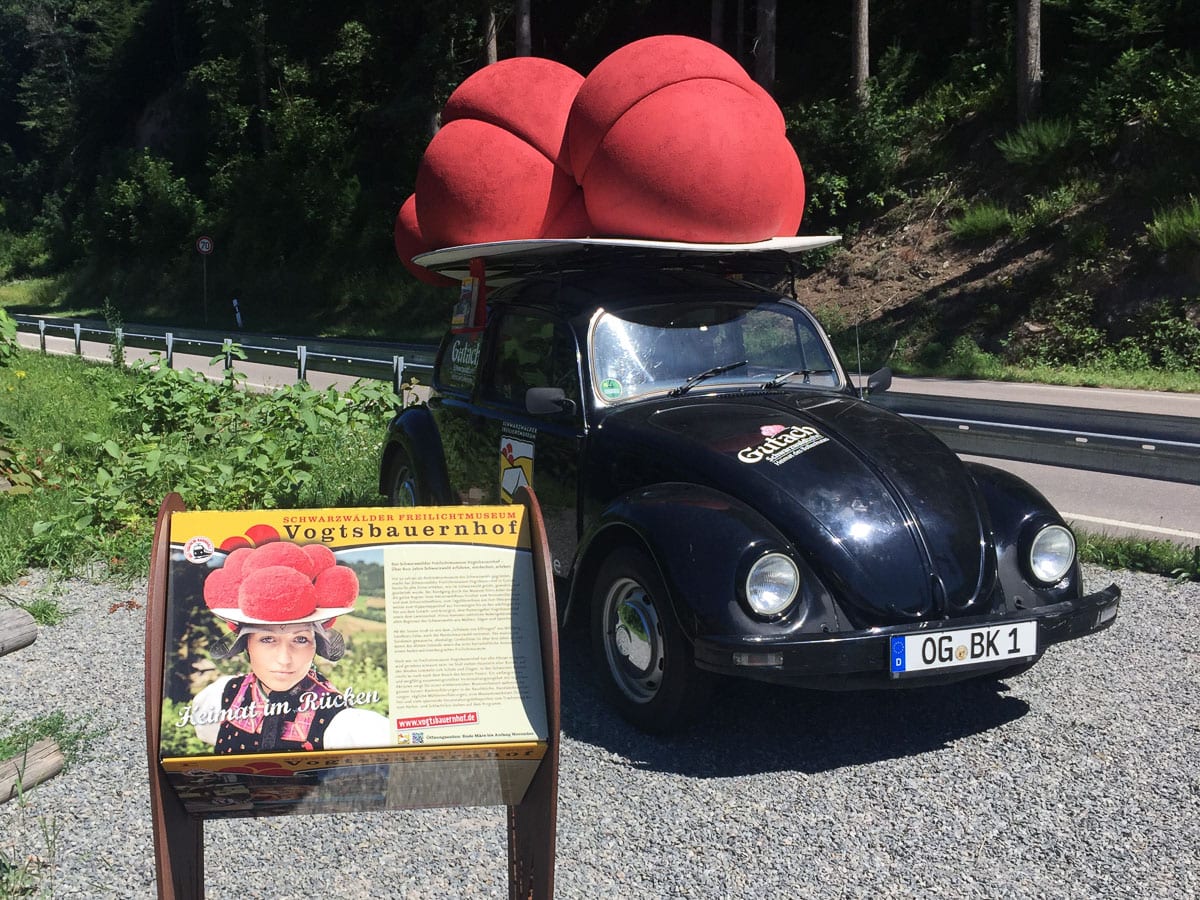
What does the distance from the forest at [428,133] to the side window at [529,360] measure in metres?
14.8

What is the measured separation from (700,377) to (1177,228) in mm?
15903

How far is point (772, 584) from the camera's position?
411 centimetres

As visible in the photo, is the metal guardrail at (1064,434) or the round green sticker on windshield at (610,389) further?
the metal guardrail at (1064,434)

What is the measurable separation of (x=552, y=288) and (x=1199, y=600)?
3.83 meters

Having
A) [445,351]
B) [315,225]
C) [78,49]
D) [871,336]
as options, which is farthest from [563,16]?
[78,49]

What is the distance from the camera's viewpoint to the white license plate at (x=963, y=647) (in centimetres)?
404

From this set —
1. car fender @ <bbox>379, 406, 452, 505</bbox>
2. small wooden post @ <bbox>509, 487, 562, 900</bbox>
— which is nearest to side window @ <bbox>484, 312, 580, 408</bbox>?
car fender @ <bbox>379, 406, 452, 505</bbox>

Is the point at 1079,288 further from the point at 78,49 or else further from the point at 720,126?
the point at 78,49

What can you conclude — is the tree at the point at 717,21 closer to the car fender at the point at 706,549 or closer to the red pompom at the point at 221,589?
the car fender at the point at 706,549

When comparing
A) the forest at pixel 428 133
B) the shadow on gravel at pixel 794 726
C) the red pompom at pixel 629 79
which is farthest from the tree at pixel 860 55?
the shadow on gravel at pixel 794 726

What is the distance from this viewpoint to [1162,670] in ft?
16.7

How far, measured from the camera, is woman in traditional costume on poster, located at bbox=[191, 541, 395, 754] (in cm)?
260

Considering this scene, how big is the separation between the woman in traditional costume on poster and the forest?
692 inches

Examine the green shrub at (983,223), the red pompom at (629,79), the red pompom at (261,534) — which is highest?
the green shrub at (983,223)
